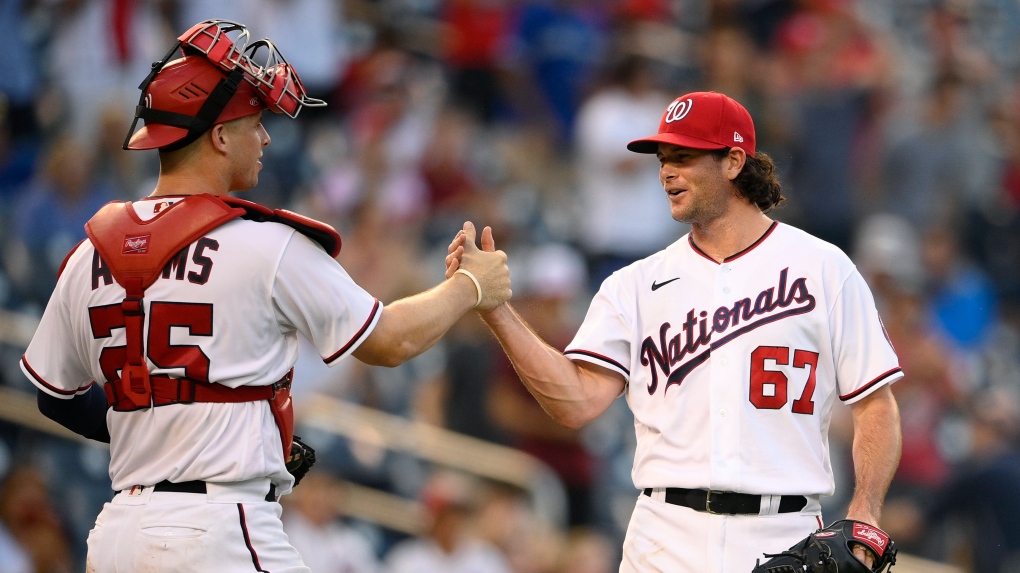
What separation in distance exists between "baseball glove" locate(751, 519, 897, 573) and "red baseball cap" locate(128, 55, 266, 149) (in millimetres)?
2085

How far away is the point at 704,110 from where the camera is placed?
15.4 feet

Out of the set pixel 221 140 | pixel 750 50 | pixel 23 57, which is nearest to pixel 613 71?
pixel 750 50

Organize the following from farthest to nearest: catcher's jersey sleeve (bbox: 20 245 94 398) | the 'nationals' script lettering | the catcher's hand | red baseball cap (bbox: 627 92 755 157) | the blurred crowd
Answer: the blurred crowd
red baseball cap (bbox: 627 92 755 157)
the 'nationals' script lettering
the catcher's hand
catcher's jersey sleeve (bbox: 20 245 94 398)

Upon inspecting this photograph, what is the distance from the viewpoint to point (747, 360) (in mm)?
4457

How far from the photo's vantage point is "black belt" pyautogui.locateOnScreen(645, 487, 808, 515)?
14.2 ft

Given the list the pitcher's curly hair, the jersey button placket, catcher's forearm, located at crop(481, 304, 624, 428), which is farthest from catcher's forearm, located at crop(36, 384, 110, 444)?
the pitcher's curly hair

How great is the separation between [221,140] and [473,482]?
508 cm

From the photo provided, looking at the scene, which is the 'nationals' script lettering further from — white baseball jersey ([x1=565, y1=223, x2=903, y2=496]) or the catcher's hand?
the catcher's hand

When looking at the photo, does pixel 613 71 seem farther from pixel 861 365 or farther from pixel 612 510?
pixel 861 365

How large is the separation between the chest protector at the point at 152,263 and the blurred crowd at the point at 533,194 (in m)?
4.22

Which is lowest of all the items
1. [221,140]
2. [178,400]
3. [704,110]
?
[178,400]

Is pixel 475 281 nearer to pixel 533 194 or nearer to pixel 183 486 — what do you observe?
pixel 183 486

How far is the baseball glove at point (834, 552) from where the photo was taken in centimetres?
406

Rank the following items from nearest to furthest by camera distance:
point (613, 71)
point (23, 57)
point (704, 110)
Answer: point (704, 110)
point (23, 57)
point (613, 71)
